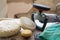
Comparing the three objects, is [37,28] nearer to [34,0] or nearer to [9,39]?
[9,39]

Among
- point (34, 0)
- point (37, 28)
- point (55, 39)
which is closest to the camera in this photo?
point (55, 39)

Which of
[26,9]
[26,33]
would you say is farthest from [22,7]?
[26,33]

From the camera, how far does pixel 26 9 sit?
1396mm

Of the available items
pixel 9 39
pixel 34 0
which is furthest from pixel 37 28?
pixel 34 0

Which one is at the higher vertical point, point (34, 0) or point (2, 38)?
point (34, 0)

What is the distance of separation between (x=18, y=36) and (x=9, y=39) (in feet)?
0.16

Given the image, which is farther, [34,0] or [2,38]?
[34,0]

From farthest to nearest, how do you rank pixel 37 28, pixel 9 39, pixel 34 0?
pixel 34 0
pixel 37 28
pixel 9 39

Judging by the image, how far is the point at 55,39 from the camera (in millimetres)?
491

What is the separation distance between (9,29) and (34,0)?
0.79 meters

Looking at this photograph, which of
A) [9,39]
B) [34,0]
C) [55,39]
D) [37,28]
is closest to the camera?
[55,39]

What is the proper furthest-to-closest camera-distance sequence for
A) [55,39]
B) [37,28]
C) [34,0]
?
[34,0] → [37,28] → [55,39]

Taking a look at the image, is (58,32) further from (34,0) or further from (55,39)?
(34,0)

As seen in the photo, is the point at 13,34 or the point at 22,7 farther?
the point at 22,7
